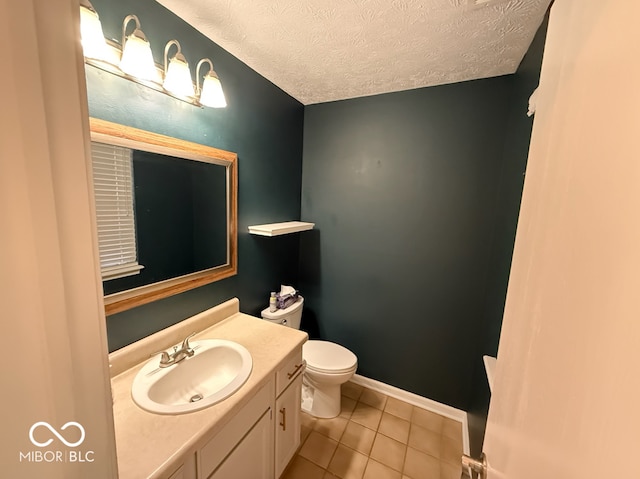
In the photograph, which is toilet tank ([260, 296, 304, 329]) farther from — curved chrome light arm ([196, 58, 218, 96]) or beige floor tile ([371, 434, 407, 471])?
curved chrome light arm ([196, 58, 218, 96])

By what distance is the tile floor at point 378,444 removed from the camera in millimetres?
1539

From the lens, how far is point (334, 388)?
1.88 metres

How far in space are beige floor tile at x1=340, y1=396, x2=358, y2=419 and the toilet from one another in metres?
0.06

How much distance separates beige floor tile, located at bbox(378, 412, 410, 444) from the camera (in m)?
1.78

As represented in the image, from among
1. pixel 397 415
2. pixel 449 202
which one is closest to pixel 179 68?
pixel 449 202

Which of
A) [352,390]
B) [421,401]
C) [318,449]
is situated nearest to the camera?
[318,449]

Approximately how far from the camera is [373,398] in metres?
2.12

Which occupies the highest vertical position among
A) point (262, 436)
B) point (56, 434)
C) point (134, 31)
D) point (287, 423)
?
point (134, 31)

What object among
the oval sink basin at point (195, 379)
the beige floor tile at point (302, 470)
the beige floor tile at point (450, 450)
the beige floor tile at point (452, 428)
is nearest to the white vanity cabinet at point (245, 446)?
the oval sink basin at point (195, 379)

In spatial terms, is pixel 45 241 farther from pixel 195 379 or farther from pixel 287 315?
pixel 287 315

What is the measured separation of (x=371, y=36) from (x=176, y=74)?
937 millimetres

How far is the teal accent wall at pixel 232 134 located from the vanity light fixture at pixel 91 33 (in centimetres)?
7

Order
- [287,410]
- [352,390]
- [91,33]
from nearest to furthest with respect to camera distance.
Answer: [91,33]
[287,410]
[352,390]

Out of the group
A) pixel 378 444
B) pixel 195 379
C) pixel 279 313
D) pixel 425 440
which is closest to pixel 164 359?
pixel 195 379
